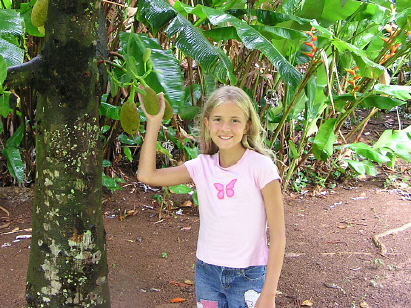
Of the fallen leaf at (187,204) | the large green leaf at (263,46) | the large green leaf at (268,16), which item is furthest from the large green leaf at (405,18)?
the fallen leaf at (187,204)

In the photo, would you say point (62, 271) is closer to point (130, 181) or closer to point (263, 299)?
point (263, 299)

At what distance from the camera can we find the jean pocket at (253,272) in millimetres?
1516

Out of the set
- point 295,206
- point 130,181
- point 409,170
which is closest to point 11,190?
point 130,181

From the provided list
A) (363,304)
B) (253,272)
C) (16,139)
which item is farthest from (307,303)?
(16,139)

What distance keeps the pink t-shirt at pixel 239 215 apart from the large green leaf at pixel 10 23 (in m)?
0.79

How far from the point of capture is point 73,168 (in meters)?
1.33

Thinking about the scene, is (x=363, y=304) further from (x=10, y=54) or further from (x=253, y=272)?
A: (x=10, y=54)

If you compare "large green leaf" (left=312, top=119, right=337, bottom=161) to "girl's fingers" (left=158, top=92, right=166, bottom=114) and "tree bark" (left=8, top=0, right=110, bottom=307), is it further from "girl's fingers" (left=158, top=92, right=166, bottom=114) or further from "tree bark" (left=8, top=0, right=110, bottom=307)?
"tree bark" (left=8, top=0, right=110, bottom=307)

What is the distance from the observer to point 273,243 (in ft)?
4.82

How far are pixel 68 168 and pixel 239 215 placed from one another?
1.76ft

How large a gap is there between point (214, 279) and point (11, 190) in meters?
2.21

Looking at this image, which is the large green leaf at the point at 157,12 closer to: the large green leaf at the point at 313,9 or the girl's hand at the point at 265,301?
the girl's hand at the point at 265,301

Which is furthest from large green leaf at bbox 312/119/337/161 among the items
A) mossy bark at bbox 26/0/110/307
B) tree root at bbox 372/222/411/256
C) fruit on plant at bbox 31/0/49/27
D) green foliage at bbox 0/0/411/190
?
fruit on plant at bbox 31/0/49/27

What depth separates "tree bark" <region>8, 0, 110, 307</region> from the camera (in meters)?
1.28
